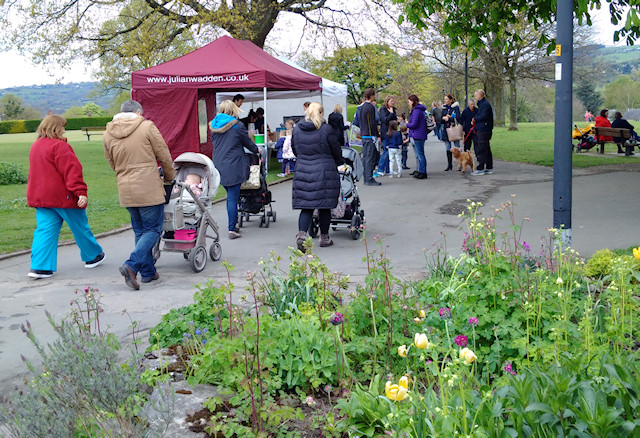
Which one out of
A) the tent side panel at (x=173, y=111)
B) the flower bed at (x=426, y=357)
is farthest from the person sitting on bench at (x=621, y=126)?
the flower bed at (x=426, y=357)

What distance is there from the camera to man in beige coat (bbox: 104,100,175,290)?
7438mm

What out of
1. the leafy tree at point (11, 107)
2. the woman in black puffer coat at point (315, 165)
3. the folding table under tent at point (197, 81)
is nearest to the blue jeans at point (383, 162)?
the folding table under tent at point (197, 81)

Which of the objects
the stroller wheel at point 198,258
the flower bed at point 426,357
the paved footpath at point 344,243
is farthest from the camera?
the stroller wheel at point 198,258

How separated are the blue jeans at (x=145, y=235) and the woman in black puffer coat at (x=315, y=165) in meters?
2.00

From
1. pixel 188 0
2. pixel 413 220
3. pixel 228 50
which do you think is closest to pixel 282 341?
pixel 413 220

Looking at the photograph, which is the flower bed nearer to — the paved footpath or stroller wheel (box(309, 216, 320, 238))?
the paved footpath

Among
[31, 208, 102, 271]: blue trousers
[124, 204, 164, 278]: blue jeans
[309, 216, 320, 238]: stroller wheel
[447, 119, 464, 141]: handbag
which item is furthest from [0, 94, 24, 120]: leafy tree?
[124, 204, 164, 278]: blue jeans

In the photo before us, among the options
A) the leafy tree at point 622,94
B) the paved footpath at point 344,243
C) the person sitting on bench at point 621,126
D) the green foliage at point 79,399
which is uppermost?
the leafy tree at point 622,94

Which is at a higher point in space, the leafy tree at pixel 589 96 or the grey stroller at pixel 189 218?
the leafy tree at pixel 589 96

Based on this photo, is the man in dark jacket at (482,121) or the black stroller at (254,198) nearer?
the black stroller at (254,198)

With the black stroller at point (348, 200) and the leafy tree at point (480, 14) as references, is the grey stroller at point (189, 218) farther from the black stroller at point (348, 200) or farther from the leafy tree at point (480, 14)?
the leafy tree at point (480, 14)

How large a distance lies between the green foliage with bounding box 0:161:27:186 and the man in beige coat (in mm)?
13858

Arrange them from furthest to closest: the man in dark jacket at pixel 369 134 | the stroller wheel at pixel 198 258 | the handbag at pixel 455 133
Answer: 1. the handbag at pixel 455 133
2. the man in dark jacket at pixel 369 134
3. the stroller wheel at pixel 198 258

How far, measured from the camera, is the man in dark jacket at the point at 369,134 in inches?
648
